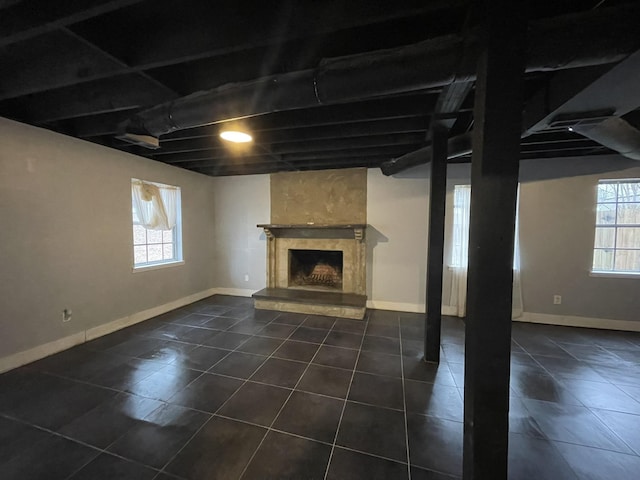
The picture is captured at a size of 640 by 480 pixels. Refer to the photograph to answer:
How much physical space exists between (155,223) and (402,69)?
400 centimetres

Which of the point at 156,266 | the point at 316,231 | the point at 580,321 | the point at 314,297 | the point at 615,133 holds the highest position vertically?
the point at 615,133

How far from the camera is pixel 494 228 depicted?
3.57 ft

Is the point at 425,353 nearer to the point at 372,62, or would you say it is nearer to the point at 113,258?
the point at 372,62

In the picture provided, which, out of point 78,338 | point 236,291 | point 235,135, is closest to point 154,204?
point 78,338

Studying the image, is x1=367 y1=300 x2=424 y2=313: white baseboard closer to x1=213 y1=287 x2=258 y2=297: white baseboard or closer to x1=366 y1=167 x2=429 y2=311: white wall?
x1=366 y1=167 x2=429 y2=311: white wall

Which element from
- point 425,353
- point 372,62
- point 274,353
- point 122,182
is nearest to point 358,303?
point 425,353

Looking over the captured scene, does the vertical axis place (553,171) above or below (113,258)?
above

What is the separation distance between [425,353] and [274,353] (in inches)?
62.6

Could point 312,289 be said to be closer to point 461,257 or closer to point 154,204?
point 461,257

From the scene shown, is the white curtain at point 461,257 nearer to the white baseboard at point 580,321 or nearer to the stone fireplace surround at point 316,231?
the white baseboard at point 580,321

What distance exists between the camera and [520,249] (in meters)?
3.67

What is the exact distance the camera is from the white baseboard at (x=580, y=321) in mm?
3373

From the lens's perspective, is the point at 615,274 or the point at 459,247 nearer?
the point at 615,274

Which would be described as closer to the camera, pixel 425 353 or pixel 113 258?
pixel 425 353
